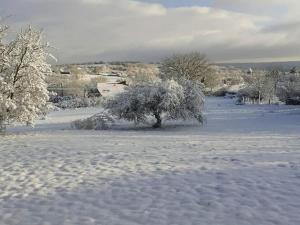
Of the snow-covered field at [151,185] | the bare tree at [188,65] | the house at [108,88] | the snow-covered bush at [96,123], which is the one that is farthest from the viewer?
the bare tree at [188,65]

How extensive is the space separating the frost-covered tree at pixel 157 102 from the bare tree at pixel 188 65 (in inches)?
2330

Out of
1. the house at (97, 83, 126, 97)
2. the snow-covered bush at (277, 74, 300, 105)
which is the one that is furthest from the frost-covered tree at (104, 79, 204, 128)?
the house at (97, 83, 126, 97)

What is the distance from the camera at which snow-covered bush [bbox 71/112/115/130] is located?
27805 mm

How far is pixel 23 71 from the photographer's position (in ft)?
71.2

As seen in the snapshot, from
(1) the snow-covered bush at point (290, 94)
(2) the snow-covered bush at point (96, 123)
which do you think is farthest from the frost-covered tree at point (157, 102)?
(1) the snow-covered bush at point (290, 94)

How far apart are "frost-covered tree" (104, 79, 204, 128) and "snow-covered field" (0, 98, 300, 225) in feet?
36.5

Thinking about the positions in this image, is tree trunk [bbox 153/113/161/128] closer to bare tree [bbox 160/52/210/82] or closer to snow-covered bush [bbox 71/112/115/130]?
snow-covered bush [bbox 71/112/115/130]

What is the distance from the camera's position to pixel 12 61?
21.5 m

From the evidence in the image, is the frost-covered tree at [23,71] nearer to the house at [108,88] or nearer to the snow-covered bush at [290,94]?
the snow-covered bush at [290,94]

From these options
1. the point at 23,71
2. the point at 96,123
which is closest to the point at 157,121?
the point at 96,123

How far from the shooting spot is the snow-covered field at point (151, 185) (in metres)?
9.02

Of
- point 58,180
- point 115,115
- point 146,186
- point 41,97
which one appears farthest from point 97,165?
point 115,115

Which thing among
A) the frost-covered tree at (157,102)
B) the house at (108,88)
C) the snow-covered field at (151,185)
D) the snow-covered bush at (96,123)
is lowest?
the snow-covered field at (151,185)

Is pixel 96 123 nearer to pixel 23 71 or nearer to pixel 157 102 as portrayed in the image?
pixel 157 102
